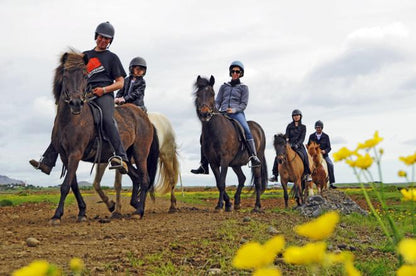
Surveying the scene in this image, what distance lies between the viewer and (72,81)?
7.50m

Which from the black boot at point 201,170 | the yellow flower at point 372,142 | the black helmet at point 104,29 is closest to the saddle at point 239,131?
the black boot at point 201,170

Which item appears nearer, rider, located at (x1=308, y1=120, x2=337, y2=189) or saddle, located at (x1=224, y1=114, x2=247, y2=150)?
saddle, located at (x1=224, y1=114, x2=247, y2=150)

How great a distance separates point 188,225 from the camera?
747 centimetres

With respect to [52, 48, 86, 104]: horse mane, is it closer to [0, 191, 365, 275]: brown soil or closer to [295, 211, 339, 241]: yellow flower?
[0, 191, 365, 275]: brown soil

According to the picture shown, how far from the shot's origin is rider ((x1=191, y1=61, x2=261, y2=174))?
38.6 feet

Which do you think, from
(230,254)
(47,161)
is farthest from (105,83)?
(230,254)

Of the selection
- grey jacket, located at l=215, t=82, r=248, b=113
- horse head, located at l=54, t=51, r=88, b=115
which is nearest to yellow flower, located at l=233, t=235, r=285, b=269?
horse head, located at l=54, t=51, r=88, b=115

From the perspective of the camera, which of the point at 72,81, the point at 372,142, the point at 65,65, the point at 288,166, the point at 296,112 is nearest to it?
the point at 372,142

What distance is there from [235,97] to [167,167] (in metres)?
2.40

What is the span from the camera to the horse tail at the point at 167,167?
37.7 feet

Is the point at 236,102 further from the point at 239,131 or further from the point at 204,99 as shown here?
the point at 204,99

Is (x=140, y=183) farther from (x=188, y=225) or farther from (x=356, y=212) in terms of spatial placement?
(x=356, y=212)

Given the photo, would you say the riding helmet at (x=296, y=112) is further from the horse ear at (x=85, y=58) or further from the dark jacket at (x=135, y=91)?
the horse ear at (x=85, y=58)

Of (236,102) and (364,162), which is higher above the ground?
(236,102)
